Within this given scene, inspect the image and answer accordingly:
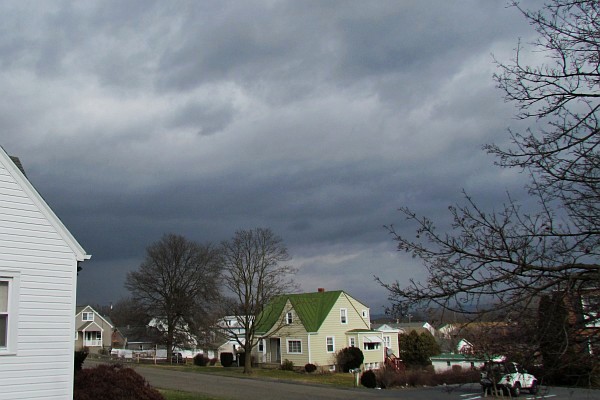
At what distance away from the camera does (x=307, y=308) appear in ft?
188

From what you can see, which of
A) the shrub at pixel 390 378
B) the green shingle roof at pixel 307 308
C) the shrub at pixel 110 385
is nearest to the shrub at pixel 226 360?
the green shingle roof at pixel 307 308

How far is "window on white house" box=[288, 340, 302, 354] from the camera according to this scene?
54.3 m

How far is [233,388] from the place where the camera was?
35.2 meters

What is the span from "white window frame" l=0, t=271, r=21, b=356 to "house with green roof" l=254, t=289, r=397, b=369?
39982 millimetres

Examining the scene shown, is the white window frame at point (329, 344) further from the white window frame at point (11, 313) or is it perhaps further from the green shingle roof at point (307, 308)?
the white window frame at point (11, 313)

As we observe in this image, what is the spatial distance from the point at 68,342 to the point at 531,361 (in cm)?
1117

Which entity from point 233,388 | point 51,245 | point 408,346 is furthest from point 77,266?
point 408,346

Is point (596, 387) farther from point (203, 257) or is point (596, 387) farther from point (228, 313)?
point (203, 257)

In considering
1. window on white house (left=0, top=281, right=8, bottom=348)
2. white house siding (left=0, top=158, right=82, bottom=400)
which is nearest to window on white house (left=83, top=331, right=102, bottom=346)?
white house siding (left=0, top=158, right=82, bottom=400)

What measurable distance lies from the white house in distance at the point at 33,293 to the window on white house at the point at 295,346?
4193 centimetres

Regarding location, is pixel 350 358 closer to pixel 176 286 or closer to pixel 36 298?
pixel 176 286

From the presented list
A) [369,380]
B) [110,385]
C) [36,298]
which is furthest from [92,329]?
[36,298]

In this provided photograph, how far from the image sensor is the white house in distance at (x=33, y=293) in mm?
12930

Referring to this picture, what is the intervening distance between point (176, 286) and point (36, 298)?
4892cm
